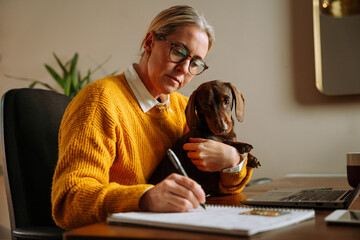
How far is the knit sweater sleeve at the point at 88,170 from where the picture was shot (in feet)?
2.76

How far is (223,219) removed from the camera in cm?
63

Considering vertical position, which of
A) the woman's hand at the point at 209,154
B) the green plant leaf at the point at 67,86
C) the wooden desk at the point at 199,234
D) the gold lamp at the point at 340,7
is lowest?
the wooden desk at the point at 199,234

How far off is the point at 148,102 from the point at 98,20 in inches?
75.9

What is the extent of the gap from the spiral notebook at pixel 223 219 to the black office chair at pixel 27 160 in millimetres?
532

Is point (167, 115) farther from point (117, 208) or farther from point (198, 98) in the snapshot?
point (117, 208)

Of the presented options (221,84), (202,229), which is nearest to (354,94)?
(221,84)

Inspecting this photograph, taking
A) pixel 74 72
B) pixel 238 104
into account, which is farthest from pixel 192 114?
pixel 74 72

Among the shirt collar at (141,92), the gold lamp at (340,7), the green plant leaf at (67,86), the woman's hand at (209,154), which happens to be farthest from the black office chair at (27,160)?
the gold lamp at (340,7)

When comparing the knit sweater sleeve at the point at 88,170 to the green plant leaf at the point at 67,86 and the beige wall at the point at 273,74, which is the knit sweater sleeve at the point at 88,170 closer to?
the beige wall at the point at 273,74

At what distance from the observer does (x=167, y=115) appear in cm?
137

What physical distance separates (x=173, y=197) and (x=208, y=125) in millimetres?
489

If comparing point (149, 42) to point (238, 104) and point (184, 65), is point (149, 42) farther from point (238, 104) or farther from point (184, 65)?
point (238, 104)

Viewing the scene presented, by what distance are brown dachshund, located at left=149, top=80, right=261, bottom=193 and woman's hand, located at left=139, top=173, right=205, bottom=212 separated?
1.23 feet

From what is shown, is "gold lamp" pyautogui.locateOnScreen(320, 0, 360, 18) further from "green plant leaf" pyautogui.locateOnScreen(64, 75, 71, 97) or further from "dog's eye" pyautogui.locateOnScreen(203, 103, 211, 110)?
"green plant leaf" pyautogui.locateOnScreen(64, 75, 71, 97)
